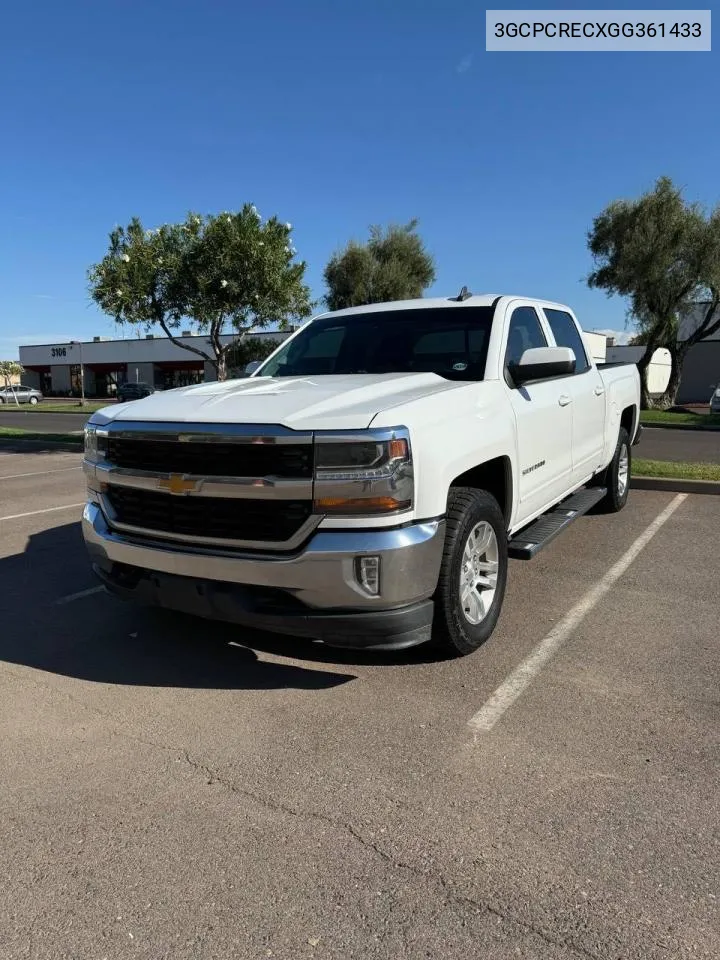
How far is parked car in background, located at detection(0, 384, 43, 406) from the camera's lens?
5478 cm

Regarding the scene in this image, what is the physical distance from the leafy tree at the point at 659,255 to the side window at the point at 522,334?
2495cm

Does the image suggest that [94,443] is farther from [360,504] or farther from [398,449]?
[398,449]

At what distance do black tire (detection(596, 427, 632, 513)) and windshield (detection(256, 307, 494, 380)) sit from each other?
9.81ft

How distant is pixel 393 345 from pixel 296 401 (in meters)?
1.53

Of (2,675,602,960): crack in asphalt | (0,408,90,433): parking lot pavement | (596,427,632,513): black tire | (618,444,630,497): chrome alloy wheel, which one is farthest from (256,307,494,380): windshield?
(0,408,90,433): parking lot pavement

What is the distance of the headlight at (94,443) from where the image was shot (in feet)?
12.5

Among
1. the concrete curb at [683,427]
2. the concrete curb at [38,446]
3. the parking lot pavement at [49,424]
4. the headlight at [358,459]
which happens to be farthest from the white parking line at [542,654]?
the parking lot pavement at [49,424]

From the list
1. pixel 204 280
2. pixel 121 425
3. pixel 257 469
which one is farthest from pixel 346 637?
pixel 204 280

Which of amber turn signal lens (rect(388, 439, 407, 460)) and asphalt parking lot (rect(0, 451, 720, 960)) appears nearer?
asphalt parking lot (rect(0, 451, 720, 960))

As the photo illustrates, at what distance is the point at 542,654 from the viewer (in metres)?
3.95

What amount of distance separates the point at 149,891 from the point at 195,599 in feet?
4.43

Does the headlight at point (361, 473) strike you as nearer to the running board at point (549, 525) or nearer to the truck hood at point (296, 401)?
the truck hood at point (296, 401)

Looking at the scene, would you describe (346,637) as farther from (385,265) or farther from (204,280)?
(385,265)

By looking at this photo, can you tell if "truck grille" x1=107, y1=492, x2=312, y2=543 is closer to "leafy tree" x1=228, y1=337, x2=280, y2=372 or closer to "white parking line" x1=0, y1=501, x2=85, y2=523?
"white parking line" x1=0, y1=501, x2=85, y2=523
